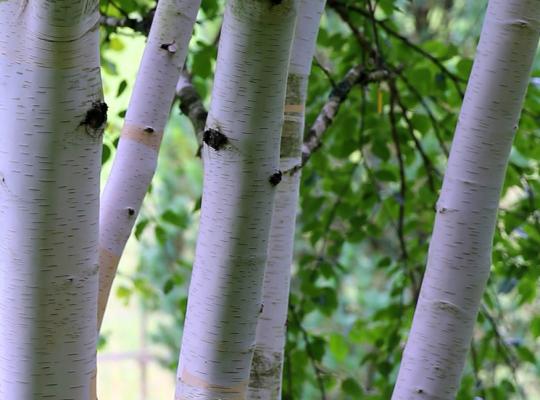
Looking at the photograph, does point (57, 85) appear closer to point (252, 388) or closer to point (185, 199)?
point (252, 388)

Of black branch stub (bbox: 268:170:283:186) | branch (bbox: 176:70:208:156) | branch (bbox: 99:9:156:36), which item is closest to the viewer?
black branch stub (bbox: 268:170:283:186)

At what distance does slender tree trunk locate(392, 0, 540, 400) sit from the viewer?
Result: 0.84 meters

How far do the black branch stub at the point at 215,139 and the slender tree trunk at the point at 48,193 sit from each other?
11 cm

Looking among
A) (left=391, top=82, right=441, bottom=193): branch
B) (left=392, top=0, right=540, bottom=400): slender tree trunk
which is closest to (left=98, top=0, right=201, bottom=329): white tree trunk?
(left=392, top=0, right=540, bottom=400): slender tree trunk

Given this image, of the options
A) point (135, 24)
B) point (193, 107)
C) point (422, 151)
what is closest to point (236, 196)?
point (193, 107)

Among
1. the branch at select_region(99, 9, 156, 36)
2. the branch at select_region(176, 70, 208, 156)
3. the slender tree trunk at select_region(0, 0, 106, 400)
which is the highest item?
the branch at select_region(99, 9, 156, 36)

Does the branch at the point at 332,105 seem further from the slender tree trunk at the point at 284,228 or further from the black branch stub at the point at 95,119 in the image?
the black branch stub at the point at 95,119

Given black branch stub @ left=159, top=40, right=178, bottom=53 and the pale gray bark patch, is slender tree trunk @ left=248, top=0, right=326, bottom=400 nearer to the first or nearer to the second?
the pale gray bark patch

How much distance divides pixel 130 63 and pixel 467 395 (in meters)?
2.72

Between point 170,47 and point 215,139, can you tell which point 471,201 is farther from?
point 170,47

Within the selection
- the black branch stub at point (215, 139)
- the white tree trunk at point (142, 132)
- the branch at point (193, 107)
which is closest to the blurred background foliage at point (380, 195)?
the branch at point (193, 107)

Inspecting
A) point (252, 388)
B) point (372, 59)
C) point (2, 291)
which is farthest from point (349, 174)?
point (2, 291)

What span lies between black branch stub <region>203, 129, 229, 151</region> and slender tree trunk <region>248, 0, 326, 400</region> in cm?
29

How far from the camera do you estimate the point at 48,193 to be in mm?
626
